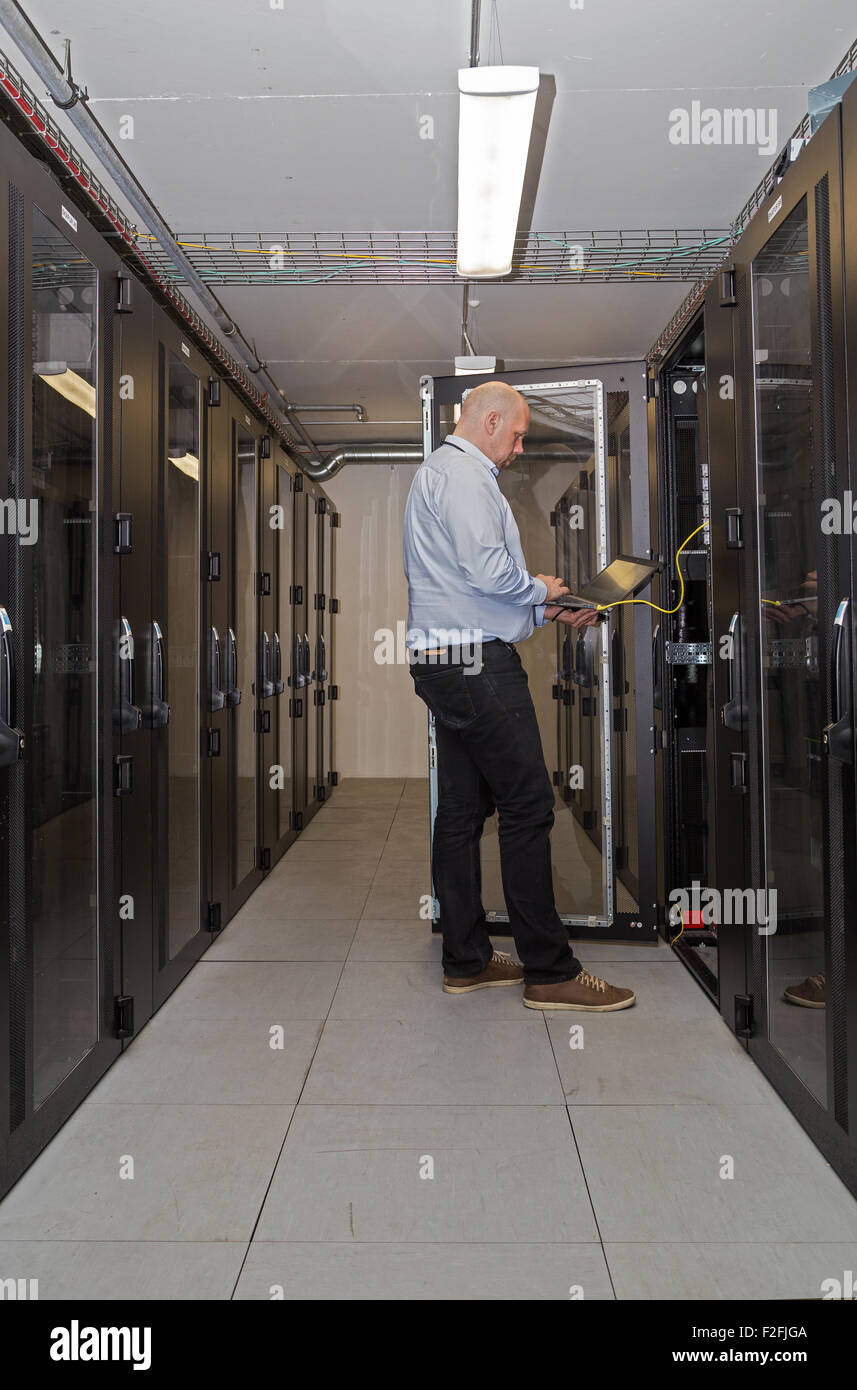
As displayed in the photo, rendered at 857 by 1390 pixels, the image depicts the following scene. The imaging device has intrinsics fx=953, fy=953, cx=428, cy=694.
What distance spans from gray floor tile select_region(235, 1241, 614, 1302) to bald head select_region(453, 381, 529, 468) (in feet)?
6.75

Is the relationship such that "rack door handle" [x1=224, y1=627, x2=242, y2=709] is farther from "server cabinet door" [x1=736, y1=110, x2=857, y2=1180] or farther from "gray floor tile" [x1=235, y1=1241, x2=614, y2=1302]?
"gray floor tile" [x1=235, y1=1241, x2=614, y2=1302]

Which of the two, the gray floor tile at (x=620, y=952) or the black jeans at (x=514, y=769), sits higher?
the black jeans at (x=514, y=769)

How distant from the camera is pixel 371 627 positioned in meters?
8.32

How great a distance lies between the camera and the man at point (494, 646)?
2.66 meters

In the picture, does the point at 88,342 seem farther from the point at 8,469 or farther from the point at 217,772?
the point at 217,772

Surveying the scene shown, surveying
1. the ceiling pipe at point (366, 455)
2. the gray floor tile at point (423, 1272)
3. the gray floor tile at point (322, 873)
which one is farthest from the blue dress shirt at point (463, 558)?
the ceiling pipe at point (366, 455)

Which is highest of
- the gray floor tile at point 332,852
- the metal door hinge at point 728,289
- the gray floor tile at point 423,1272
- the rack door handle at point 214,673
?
the metal door hinge at point 728,289

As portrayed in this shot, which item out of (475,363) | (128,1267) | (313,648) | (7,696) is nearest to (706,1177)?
(128,1267)

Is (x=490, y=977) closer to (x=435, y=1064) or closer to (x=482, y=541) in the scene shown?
(x=435, y=1064)

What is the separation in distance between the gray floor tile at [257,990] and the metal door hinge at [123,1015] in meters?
0.30

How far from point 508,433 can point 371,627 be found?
5559mm

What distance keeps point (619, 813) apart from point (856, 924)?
207cm

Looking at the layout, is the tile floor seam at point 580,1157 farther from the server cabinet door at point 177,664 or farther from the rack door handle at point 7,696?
the rack door handle at point 7,696
